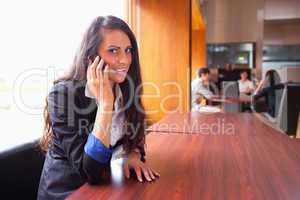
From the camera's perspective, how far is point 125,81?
48.5 inches

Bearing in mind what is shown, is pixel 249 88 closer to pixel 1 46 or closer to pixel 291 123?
pixel 291 123

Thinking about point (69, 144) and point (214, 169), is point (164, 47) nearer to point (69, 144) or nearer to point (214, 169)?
point (214, 169)

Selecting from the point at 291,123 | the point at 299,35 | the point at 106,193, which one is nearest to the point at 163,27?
the point at 291,123

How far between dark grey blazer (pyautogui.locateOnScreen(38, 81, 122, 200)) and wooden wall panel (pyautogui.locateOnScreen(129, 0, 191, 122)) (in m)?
2.90

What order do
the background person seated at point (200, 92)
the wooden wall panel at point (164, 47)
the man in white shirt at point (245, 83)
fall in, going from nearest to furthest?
the wooden wall panel at point (164, 47) → the background person seated at point (200, 92) → the man in white shirt at point (245, 83)

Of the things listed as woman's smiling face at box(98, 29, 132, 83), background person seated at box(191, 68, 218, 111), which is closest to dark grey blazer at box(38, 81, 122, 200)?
woman's smiling face at box(98, 29, 132, 83)

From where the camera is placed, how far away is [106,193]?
0.88 m

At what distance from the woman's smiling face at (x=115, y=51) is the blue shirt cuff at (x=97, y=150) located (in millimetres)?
240

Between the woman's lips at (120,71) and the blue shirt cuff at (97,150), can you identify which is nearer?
the blue shirt cuff at (97,150)

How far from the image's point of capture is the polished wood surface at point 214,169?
87cm

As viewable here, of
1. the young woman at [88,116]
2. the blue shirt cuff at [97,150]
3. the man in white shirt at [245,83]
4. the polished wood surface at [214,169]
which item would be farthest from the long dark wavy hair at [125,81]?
the man in white shirt at [245,83]

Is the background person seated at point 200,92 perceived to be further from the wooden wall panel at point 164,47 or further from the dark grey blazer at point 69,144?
the dark grey blazer at point 69,144

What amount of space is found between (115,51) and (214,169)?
55 centimetres

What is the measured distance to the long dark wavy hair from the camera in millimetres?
1061
